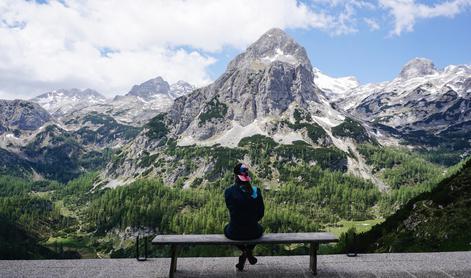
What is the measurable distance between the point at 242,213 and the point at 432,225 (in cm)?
3113

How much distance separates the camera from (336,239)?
650 inches

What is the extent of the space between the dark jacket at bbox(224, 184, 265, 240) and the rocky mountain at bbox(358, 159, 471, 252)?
21.2 meters

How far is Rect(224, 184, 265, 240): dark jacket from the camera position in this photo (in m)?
16.4

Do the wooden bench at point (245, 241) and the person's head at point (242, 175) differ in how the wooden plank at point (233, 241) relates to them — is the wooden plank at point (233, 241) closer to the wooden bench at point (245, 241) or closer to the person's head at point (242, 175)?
the wooden bench at point (245, 241)

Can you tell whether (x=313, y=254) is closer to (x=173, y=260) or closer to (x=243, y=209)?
(x=243, y=209)

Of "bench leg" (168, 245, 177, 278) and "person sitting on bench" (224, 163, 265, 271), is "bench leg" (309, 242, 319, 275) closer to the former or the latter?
"person sitting on bench" (224, 163, 265, 271)

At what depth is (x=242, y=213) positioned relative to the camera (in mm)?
16516

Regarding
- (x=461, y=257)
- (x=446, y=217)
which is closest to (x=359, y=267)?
(x=461, y=257)

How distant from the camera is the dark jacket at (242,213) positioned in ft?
53.8

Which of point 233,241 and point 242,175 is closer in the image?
point 233,241

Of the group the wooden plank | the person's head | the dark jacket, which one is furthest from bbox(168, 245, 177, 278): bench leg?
the person's head

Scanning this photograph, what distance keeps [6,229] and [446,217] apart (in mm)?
170677

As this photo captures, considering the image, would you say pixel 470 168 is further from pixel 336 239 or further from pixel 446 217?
pixel 336 239

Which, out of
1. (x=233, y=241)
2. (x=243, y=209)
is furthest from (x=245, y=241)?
(x=243, y=209)
